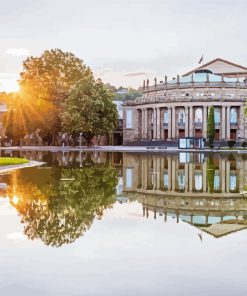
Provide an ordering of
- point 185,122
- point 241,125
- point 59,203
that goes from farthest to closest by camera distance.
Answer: point 241,125 < point 185,122 < point 59,203

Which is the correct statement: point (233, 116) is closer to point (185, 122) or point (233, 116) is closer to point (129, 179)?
point (185, 122)

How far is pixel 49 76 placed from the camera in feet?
342

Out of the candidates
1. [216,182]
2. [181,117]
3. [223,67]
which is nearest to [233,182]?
[216,182]

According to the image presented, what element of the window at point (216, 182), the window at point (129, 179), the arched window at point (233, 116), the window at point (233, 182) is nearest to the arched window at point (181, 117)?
the arched window at point (233, 116)

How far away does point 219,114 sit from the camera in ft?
363

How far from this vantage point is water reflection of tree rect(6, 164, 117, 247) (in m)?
14.1

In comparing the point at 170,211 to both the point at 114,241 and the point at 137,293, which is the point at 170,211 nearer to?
the point at 114,241

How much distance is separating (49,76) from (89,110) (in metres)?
20.3

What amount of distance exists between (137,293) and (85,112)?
79.5 metres

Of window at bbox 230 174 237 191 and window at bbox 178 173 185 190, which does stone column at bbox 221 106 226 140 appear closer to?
window at bbox 178 173 185 190

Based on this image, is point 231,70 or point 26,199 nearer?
point 26,199

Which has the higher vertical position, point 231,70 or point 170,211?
point 231,70

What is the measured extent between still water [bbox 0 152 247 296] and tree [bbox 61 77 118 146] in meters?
63.2

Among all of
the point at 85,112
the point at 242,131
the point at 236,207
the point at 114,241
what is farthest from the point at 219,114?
the point at 114,241
